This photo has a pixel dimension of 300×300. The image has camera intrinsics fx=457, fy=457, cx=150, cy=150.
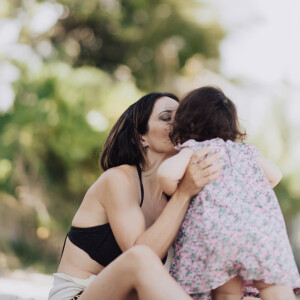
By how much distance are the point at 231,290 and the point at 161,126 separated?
857 millimetres

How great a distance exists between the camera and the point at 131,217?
2002mm

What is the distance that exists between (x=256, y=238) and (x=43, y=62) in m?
5.53

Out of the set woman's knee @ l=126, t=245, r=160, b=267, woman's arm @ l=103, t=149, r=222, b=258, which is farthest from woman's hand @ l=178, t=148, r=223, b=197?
woman's knee @ l=126, t=245, r=160, b=267

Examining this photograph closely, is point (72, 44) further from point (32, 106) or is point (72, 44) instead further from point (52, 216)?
point (52, 216)

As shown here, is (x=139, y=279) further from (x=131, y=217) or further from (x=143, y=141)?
(x=143, y=141)

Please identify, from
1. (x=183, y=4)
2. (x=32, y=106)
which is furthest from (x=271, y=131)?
(x=32, y=106)

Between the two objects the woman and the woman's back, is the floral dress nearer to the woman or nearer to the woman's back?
the woman

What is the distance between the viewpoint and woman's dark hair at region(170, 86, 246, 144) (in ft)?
6.59

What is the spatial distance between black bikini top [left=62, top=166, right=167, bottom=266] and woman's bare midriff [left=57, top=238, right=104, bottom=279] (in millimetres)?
20

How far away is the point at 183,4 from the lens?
7.43 m

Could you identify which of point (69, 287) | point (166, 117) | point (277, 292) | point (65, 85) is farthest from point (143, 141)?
point (65, 85)


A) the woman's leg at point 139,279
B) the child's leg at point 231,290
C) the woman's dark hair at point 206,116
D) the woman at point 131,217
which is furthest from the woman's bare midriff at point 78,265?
the woman's dark hair at point 206,116

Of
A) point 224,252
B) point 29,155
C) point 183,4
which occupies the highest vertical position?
point 183,4

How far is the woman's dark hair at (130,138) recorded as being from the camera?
2336 millimetres
